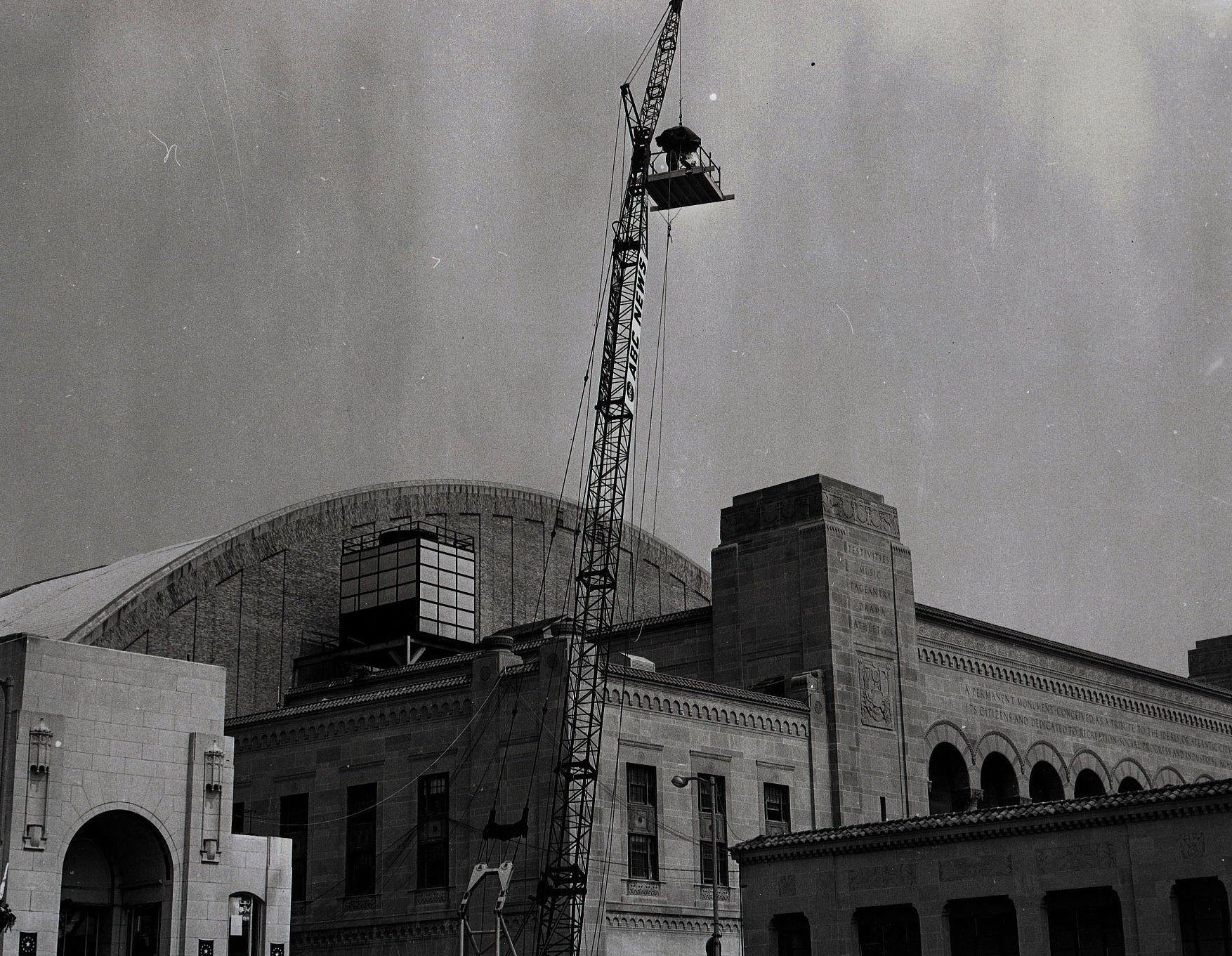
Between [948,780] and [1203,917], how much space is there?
25.1 metres

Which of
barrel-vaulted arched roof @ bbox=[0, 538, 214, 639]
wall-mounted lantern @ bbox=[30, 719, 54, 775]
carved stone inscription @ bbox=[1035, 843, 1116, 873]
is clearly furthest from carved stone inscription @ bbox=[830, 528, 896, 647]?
barrel-vaulted arched roof @ bbox=[0, 538, 214, 639]

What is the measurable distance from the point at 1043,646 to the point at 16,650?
3959 centimetres

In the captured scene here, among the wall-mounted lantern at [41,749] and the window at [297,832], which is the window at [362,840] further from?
the wall-mounted lantern at [41,749]

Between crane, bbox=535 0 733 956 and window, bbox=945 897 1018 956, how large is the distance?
11880 millimetres

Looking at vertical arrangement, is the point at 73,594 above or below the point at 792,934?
above

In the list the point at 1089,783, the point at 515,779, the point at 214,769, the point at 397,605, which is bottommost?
the point at 214,769

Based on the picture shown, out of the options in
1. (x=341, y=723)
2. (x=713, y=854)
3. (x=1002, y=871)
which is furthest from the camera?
(x=341, y=723)

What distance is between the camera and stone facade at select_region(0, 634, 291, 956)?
135 ft

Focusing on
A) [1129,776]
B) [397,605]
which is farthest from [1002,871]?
[397,605]

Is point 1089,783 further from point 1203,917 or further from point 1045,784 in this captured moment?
point 1203,917

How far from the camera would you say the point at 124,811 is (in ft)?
143

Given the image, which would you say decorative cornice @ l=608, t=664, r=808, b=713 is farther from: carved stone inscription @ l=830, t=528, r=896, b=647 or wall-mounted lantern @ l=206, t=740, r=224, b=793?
wall-mounted lantern @ l=206, t=740, r=224, b=793

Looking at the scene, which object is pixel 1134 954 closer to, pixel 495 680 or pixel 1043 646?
pixel 495 680

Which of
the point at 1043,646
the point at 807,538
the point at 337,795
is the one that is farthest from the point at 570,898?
the point at 1043,646
